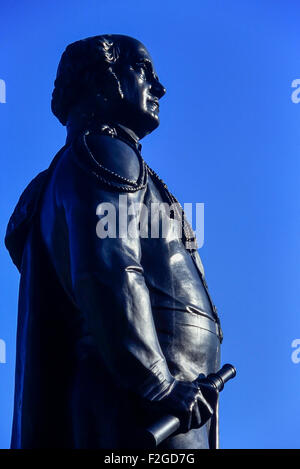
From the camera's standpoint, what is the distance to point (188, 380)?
15.2ft

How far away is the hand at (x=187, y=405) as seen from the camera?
4129 millimetres

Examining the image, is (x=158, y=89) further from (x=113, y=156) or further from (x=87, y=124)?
(x=113, y=156)

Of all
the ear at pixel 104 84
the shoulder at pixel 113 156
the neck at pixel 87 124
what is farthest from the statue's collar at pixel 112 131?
the ear at pixel 104 84

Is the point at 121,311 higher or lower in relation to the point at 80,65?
lower

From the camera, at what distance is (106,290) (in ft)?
Result: 14.2

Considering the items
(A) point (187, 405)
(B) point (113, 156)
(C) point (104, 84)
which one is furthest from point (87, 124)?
(A) point (187, 405)

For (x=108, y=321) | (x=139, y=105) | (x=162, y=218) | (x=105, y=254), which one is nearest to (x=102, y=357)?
(x=108, y=321)

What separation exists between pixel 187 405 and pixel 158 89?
260cm

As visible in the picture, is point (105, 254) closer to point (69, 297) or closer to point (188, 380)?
point (69, 297)

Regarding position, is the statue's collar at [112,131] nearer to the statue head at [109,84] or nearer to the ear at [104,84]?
the statue head at [109,84]

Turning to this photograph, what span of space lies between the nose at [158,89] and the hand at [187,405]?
7.82ft

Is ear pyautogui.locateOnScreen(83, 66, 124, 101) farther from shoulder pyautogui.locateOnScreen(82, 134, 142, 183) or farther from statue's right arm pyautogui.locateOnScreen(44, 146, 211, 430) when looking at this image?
→ statue's right arm pyautogui.locateOnScreen(44, 146, 211, 430)

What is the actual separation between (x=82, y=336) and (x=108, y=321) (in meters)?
0.47

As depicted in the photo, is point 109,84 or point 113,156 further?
point 109,84
